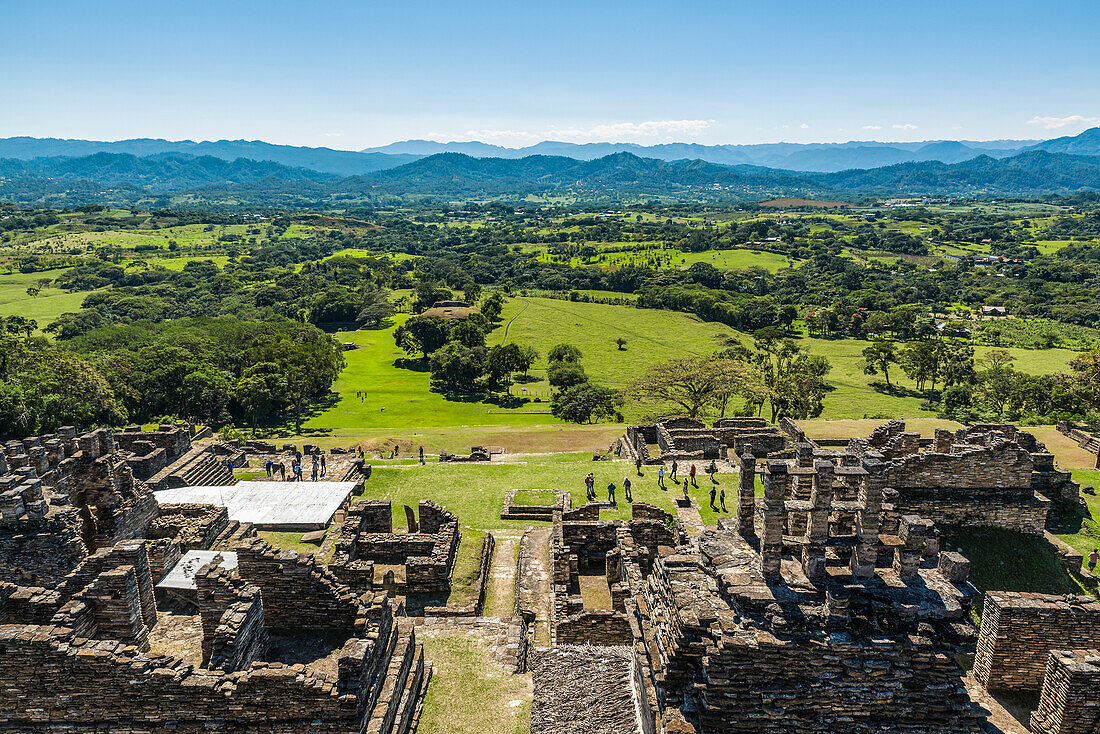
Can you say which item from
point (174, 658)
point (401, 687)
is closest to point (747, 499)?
point (401, 687)

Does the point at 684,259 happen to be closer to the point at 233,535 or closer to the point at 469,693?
the point at 233,535

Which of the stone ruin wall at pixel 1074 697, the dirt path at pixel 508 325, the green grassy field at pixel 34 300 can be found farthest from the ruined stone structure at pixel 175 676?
the green grassy field at pixel 34 300

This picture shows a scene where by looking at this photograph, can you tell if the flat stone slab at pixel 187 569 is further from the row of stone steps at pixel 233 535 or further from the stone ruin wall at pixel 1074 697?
the stone ruin wall at pixel 1074 697

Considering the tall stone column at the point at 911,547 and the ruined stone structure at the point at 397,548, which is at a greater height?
the tall stone column at the point at 911,547

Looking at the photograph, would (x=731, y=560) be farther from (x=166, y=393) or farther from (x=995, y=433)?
(x=166, y=393)

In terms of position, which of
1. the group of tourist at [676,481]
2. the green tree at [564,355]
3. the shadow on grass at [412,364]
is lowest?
the shadow on grass at [412,364]

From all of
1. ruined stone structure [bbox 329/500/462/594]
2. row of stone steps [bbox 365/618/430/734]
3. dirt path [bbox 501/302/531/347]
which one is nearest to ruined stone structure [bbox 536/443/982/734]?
row of stone steps [bbox 365/618/430/734]

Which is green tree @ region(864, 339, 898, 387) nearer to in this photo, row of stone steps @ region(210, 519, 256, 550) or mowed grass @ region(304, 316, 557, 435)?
mowed grass @ region(304, 316, 557, 435)
